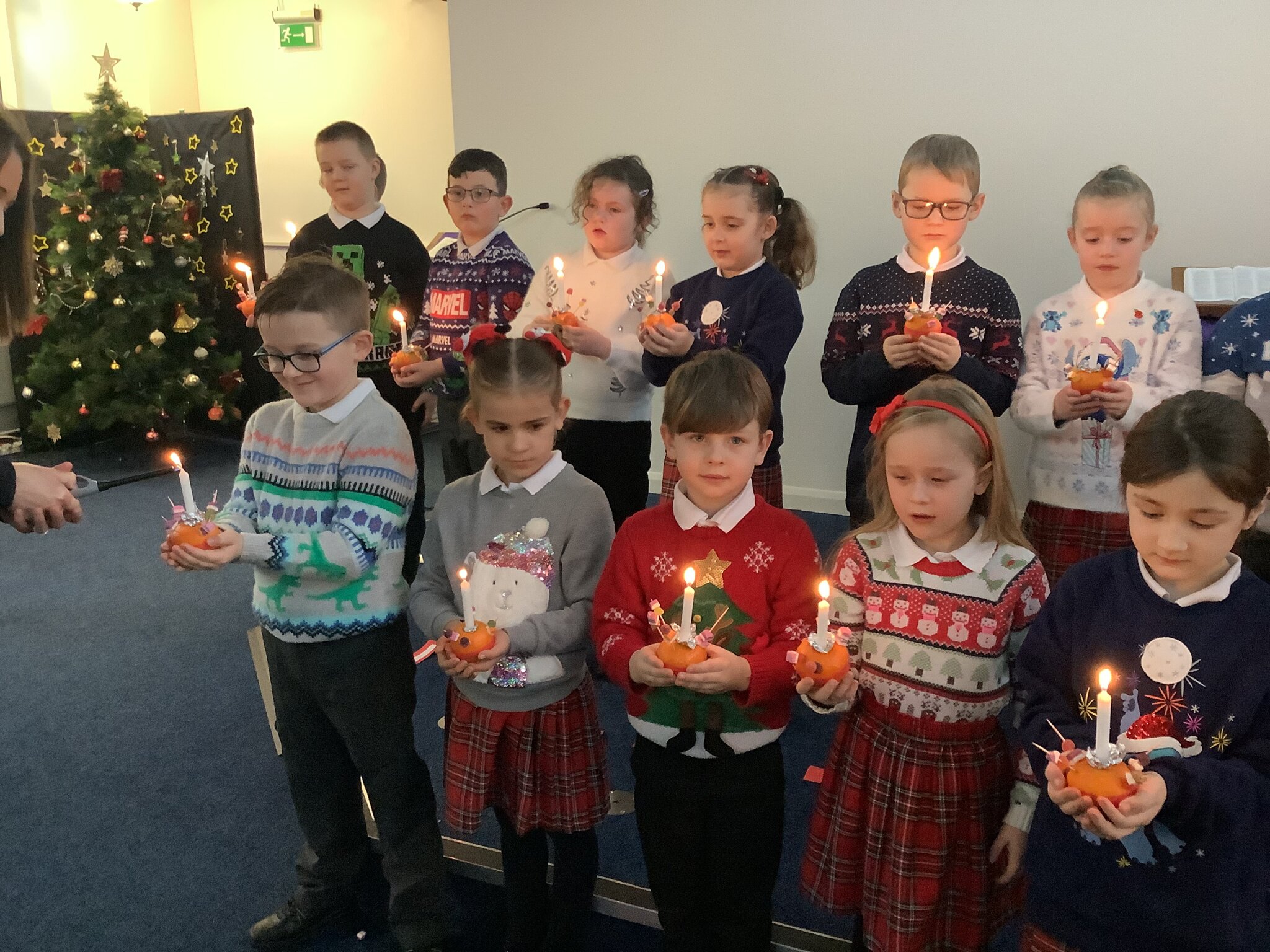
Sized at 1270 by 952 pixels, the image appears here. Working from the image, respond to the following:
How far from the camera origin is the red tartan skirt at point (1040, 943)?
4.78ft

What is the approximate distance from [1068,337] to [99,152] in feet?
18.5

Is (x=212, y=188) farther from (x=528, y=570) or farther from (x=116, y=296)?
(x=528, y=570)

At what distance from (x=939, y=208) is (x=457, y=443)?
62.6 inches

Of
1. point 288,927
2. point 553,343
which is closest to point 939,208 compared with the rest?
point 553,343

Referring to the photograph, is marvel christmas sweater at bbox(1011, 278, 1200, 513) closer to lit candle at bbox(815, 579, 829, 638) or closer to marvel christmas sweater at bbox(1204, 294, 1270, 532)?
marvel christmas sweater at bbox(1204, 294, 1270, 532)

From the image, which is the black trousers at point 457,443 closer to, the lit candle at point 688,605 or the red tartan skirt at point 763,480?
the red tartan skirt at point 763,480

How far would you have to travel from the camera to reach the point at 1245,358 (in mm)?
2367

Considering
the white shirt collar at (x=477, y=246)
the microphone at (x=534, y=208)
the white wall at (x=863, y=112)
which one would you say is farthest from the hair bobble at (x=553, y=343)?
the microphone at (x=534, y=208)

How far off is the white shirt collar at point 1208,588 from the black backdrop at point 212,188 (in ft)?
19.5

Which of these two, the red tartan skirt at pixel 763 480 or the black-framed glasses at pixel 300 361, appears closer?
the black-framed glasses at pixel 300 361

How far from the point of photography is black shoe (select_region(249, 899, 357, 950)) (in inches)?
83.3

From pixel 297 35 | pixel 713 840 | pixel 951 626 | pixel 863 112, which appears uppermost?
pixel 297 35

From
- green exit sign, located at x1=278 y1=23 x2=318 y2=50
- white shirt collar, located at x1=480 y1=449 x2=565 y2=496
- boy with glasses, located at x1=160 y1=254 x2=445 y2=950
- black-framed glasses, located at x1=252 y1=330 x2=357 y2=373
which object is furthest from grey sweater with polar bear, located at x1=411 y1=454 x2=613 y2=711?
green exit sign, located at x1=278 y1=23 x2=318 y2=50

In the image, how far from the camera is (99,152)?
5.91m
